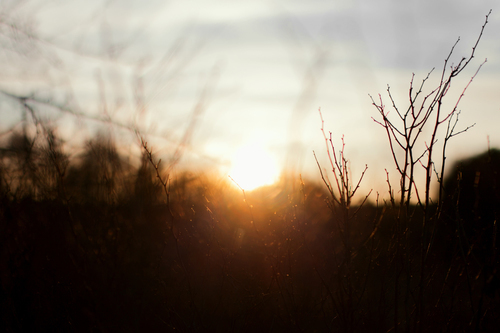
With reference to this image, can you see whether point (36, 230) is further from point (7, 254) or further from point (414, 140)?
point (414, 140)

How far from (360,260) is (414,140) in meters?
3.28

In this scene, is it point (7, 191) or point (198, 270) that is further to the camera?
point (198, 270)

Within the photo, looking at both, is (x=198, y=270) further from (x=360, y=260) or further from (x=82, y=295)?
(x=360, y=260)

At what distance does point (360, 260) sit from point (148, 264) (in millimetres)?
3038

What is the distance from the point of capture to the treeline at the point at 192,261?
3.07m

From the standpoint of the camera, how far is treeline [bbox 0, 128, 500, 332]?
3070 mm

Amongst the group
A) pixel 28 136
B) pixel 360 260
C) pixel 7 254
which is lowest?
pixel 360 260

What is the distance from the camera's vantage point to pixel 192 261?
460cm

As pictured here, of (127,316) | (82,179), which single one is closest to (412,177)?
(127,316)

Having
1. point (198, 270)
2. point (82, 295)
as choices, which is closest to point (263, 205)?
point (198, 270)

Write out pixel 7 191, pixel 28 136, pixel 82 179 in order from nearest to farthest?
pixel 7 191
pixel 28 136
pixel 82 179

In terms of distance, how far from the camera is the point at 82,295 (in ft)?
11.0

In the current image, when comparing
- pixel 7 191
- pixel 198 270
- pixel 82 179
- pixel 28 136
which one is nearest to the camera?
pixel 7 191

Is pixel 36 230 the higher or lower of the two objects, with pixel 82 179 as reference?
lower
